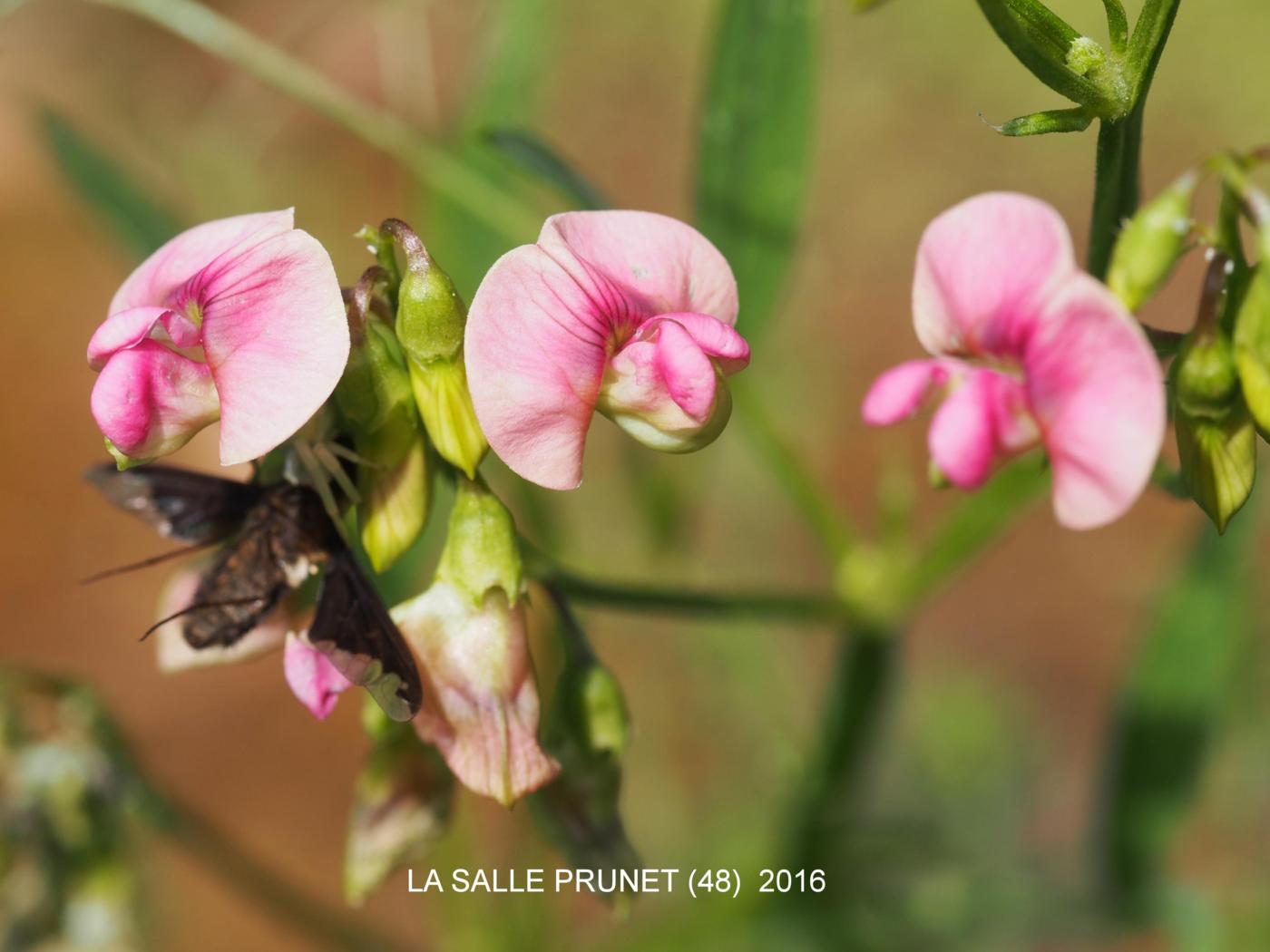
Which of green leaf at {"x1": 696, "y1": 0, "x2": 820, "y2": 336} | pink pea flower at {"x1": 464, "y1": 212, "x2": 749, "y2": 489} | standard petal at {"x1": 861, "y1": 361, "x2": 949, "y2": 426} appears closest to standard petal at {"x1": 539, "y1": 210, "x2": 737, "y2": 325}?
pink pea flower at {"x1": 464, "y1": 212, "x2": 749, "y2": 489}

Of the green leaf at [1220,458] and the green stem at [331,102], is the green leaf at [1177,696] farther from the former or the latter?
the green stem at [331,102]

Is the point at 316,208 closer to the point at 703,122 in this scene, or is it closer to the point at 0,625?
the point at 0,625

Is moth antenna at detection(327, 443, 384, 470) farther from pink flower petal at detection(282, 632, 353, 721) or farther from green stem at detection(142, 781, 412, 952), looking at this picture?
green stem at detection(142, 781, 412, 952)

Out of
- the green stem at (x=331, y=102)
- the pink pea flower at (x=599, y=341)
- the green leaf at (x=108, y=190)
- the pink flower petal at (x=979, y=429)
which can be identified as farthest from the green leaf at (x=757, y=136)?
the green leaf at (x=108, y=190)

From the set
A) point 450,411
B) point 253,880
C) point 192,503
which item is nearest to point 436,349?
point 450,411

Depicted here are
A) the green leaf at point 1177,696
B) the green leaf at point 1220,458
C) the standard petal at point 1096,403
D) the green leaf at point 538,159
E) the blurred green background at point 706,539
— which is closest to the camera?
the standard petal at point 1096,403
